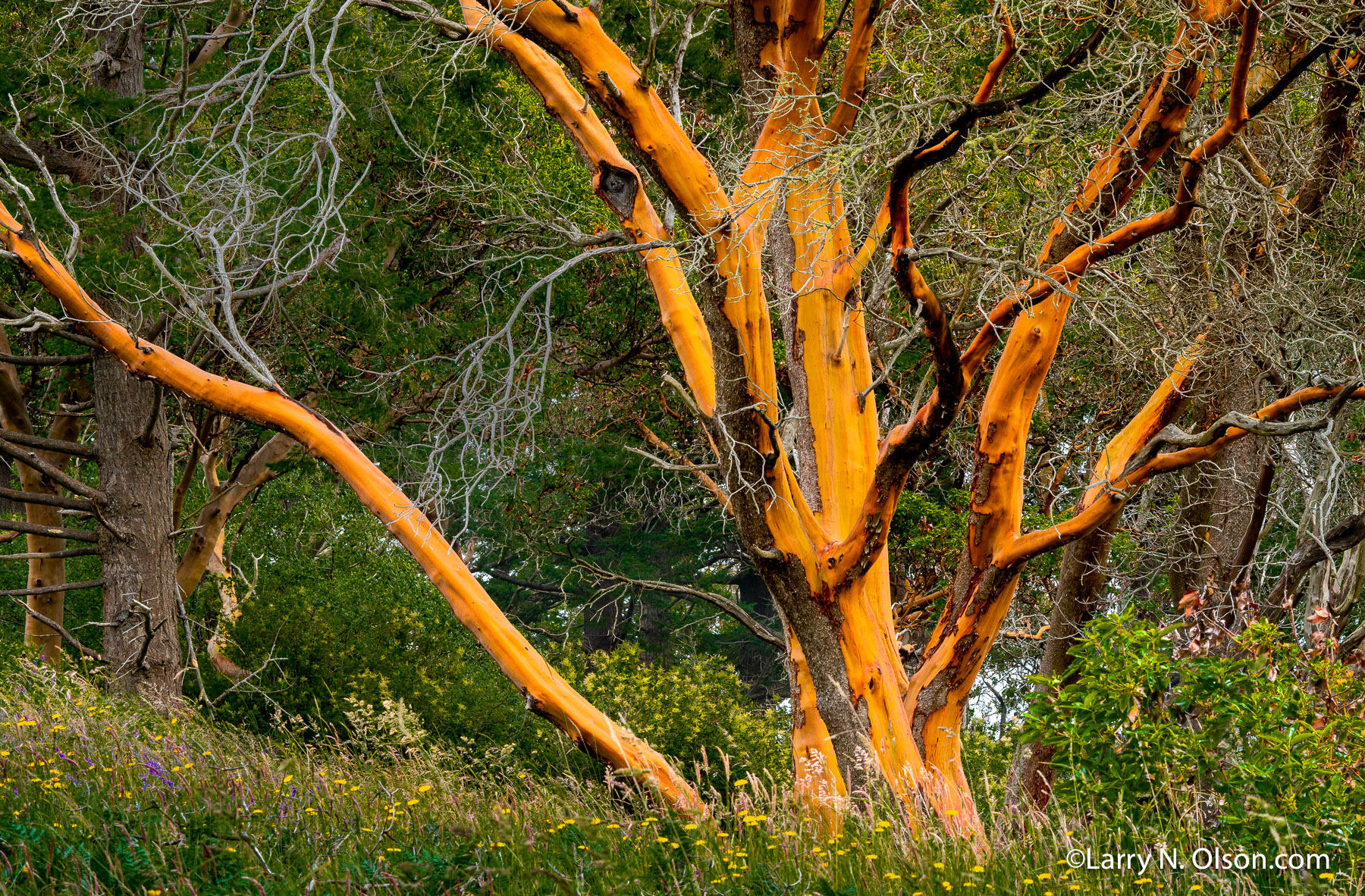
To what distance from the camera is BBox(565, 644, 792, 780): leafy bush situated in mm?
10391

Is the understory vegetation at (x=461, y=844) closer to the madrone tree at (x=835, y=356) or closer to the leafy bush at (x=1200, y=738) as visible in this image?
the leafy bush at (x=1200, y=738)

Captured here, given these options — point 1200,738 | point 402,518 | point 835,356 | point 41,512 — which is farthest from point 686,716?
point 1200,738

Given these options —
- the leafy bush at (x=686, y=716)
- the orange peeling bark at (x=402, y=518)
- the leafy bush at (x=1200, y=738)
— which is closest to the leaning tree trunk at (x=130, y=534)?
the orange peeling bark at (x=402, y=518)

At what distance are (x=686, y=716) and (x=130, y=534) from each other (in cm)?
510

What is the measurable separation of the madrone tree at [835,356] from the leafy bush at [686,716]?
12.6 feet

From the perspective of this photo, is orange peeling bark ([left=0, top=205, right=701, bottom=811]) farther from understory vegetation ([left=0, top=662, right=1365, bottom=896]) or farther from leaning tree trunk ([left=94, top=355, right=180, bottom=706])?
leaning tree trunk ([left=94, top=355, right=180, bottom=706])

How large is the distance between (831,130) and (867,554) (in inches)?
90.7

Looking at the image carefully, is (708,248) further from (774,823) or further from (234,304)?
Answer: (234,304)

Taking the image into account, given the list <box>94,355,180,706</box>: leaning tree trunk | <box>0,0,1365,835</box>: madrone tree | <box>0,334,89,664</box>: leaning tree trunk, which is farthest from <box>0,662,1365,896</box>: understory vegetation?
<box>0,334,89,664</box>: leaning tree trunk

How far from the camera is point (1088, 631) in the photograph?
422cm

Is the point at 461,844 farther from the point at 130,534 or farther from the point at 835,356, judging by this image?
the point at 130,534

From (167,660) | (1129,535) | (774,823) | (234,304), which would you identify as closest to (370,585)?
(167,660)

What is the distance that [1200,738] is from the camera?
388 cm

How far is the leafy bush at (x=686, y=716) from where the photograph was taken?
10391 mm
